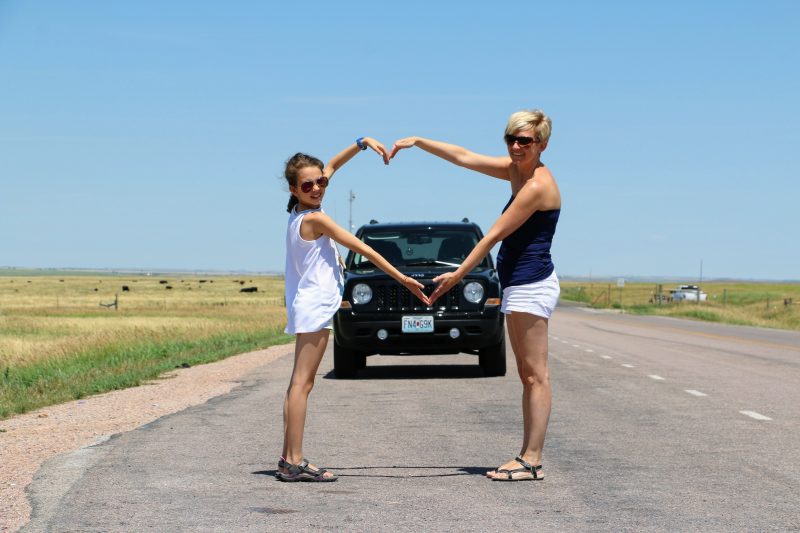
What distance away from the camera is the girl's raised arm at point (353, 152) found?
744cm

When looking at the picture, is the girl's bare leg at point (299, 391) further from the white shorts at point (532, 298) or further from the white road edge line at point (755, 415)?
the white road edge line at point (755, 415)

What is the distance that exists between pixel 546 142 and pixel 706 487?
7.33ft

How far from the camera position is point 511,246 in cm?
701

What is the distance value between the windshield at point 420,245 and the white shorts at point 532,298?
8250 millimetres

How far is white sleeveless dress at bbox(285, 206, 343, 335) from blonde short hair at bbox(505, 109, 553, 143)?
1.24 m

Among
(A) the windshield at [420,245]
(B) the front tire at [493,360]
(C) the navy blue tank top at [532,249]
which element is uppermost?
(A) the windshield at [420,245]

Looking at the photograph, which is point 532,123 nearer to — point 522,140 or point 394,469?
point 522,140

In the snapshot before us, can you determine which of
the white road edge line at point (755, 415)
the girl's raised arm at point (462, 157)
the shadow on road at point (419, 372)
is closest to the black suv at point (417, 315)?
the shadow on road at point (419, 372)

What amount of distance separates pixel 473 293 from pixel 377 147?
740cm

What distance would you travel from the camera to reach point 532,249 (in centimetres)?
698

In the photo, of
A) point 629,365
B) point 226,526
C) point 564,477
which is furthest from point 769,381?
point 226,526

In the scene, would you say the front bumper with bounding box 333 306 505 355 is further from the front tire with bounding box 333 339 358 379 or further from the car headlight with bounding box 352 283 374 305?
the front tire with bounding box 333 339 358 379

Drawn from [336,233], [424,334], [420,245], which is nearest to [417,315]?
[424,334]

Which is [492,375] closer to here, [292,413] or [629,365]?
[629,365]
